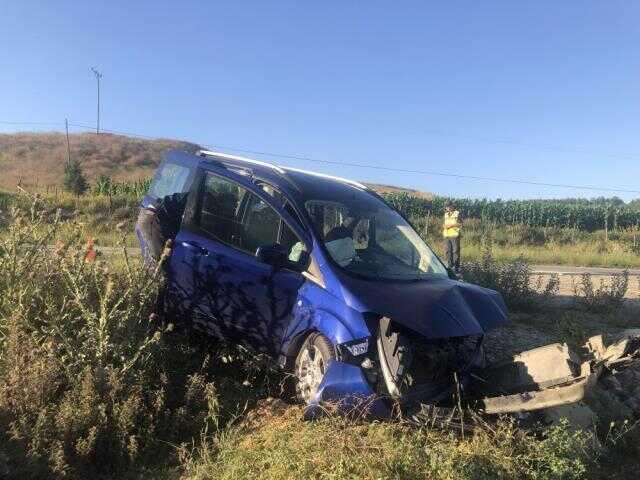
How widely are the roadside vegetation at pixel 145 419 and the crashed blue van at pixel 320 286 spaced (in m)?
0.36

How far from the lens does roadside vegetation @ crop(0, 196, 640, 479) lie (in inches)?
136

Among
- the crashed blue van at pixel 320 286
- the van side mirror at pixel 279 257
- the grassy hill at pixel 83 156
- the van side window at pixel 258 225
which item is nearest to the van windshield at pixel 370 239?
the crashed blue van at pixel 320 286

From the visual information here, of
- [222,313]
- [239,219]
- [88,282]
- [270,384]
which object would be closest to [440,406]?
[270,384]

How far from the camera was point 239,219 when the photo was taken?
17.5 ft

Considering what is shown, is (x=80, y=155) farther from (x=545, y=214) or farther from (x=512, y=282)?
(x=512, y=282)

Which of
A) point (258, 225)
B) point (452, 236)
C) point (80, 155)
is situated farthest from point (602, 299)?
point (80, 155)

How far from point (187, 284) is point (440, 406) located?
256cm

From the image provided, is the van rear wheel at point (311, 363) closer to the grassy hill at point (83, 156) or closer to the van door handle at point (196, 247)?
the van door handle at point (196, 247)

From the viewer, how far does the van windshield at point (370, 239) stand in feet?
15.9

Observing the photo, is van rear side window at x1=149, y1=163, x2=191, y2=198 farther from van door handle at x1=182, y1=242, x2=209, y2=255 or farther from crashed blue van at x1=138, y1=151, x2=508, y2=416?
van door handle at x1=182, y1=242, x2=209, y2=255

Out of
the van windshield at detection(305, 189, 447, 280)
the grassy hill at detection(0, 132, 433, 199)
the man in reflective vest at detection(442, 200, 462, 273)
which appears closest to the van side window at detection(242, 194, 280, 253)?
the van windshield at detection(305, 189, 447, 280)

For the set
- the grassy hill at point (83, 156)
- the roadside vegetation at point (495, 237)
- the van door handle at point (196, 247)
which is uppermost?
the grassy hill at point (83, 156)

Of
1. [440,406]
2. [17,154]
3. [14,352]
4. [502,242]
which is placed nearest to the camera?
[14,352]

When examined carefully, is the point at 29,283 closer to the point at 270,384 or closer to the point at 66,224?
the point at 66,224
